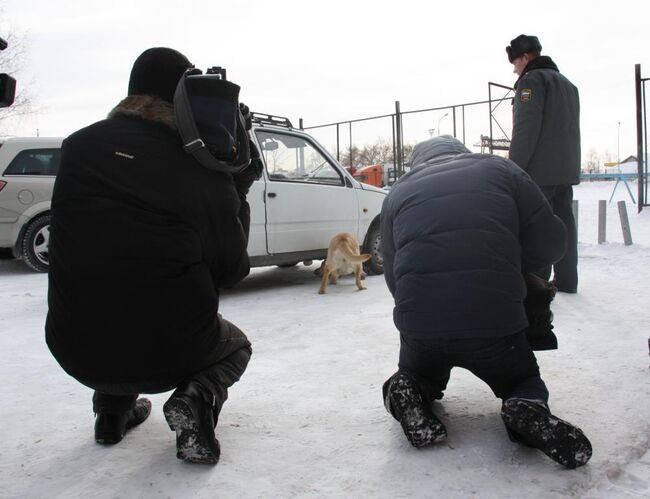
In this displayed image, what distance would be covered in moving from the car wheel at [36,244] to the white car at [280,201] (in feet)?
0.04

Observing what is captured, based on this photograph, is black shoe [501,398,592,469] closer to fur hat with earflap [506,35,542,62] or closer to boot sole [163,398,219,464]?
boot sole [163,398,219,464]

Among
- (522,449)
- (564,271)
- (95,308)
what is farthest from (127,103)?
(564,271)

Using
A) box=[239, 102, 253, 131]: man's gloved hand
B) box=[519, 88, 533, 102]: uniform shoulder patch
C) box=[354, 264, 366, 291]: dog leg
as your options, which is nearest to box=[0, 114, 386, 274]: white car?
box=[354, 264, 366, 291]: dog leg

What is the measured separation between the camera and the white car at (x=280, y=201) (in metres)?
6.10

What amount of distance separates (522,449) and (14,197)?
7.81m

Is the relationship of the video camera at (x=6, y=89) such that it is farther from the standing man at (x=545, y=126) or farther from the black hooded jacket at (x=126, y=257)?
the standing man at (x=545, y=126)

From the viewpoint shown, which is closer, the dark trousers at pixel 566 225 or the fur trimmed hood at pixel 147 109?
the fur trimmed hood at pixel 147 109

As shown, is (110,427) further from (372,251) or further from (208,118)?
(372,251)

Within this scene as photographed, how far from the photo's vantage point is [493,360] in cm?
212

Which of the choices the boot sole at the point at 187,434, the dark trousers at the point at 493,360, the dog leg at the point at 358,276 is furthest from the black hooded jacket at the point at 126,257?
the dog leg at the point at 358,276

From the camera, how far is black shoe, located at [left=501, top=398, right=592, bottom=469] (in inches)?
75.4

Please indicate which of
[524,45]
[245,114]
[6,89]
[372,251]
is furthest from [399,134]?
[6,89]

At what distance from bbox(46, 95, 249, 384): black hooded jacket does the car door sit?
13.1 feet

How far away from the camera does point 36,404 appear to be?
2867 mm
